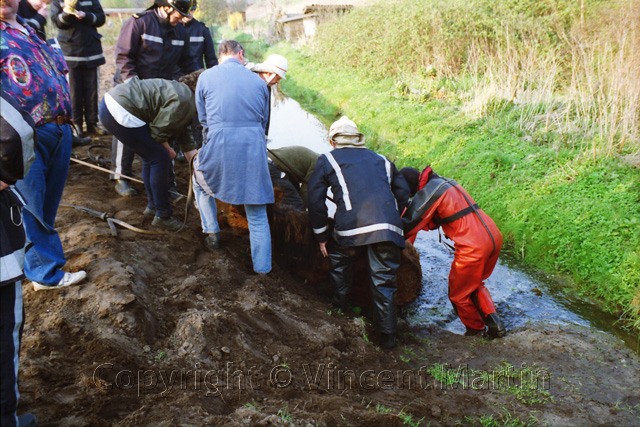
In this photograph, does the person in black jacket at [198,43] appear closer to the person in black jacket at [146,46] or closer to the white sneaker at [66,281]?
the person in black jacket at [146,46]

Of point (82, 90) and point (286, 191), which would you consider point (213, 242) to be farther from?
point (82, 90)

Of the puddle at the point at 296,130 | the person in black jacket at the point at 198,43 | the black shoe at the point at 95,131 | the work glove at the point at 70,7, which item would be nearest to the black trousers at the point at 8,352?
the person in black jacket at the point at 198,43

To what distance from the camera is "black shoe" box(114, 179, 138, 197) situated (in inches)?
200

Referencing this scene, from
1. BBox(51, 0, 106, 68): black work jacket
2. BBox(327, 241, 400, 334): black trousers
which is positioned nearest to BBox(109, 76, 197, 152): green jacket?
BBox(327, 241, 400, 334): black trousers

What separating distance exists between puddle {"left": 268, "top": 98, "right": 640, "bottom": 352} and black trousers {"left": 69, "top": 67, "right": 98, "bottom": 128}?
536 centimetres

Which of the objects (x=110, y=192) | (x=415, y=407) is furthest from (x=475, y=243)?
(x=110, y=192)

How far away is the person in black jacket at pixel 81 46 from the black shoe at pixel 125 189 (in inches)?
86.5

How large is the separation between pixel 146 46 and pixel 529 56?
7.51 meters

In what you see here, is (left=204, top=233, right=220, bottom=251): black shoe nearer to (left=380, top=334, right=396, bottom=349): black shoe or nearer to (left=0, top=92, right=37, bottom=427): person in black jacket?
(left=380, top=334, right=396, bottom=349): black shoe

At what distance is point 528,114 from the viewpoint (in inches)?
322

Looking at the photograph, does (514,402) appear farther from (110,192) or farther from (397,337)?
(110,192)

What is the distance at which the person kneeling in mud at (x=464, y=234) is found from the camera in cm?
411

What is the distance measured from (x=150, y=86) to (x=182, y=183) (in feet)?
7.34

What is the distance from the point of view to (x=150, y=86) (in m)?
3.96
